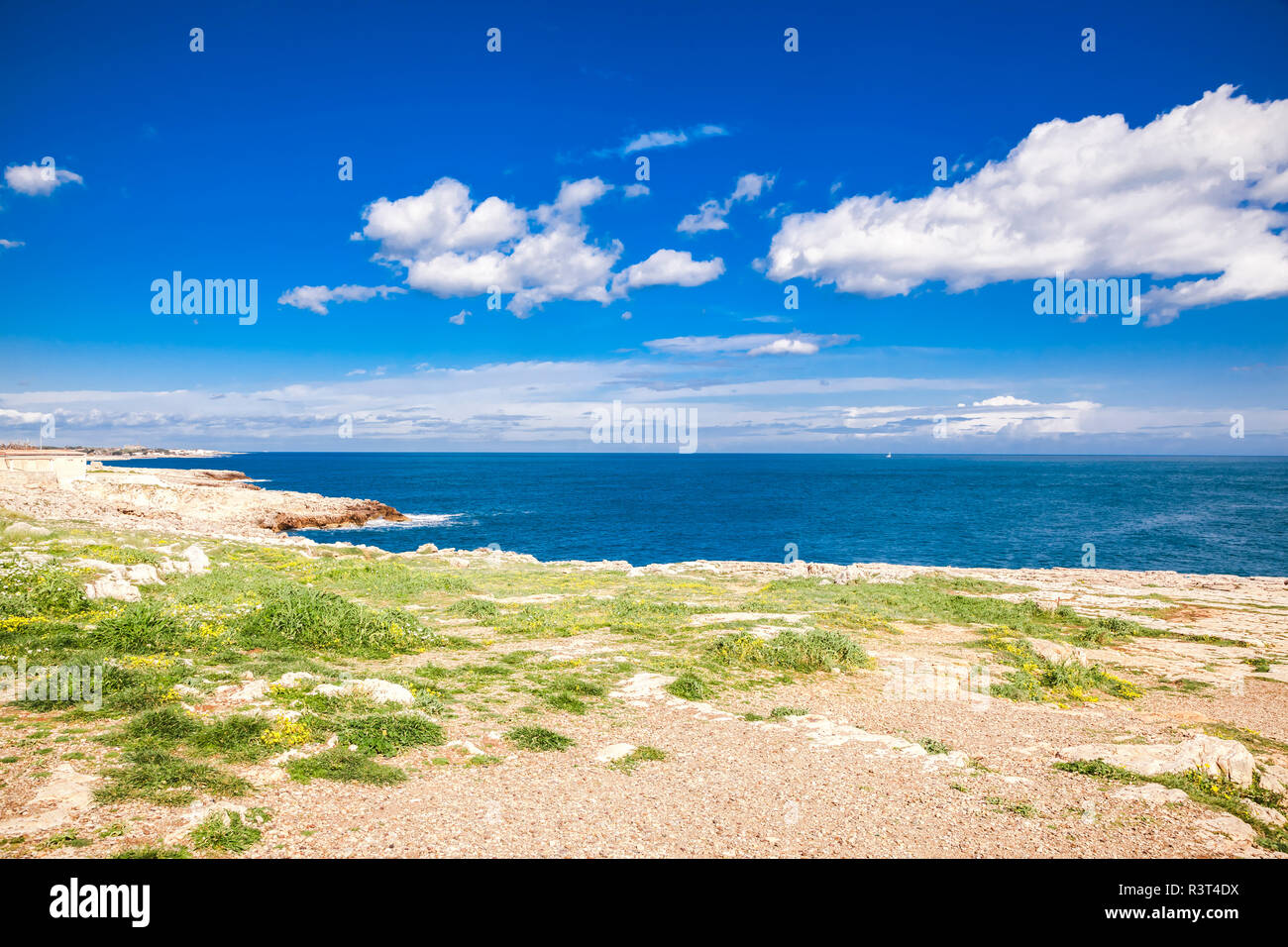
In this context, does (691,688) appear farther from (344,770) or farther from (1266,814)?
(1266,814)

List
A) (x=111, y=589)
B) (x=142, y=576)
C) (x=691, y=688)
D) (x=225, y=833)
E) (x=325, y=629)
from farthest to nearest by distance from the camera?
(x=142, y=576), (x=111, y=589), (x=325, y=629), (x=691, y=688), (x=225, y=833)

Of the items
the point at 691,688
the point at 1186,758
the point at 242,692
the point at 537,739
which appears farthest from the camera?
the point at 691,688

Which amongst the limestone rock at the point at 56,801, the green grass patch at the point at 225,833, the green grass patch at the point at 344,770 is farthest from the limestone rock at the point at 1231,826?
the limestone rock at the point at 56,801

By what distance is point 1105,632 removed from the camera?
23047 millimetres

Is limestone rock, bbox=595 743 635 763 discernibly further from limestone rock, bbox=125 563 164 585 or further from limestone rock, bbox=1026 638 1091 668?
limestone rock, bbox=125 563 164 585

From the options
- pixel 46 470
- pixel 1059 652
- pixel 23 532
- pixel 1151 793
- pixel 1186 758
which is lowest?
pixel 1059 652

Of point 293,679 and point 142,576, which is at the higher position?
point 142,576

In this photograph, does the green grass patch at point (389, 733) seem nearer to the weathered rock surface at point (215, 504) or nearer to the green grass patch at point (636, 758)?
the green grass patch at point (636, 758)

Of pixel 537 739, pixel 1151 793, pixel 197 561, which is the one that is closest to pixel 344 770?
pixel 537 739

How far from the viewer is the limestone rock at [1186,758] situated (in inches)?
409

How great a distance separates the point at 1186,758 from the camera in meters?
10.8
